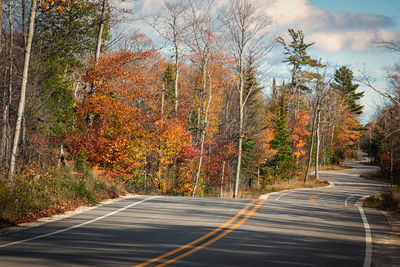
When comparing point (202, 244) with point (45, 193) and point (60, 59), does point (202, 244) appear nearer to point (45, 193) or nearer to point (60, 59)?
point (45, 193)

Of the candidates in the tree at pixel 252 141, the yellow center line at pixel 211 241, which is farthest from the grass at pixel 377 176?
the yellow center line at pixel 211 241

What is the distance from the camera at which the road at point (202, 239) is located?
646cm

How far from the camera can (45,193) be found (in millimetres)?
11266

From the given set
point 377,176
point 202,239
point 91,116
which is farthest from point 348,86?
point 202,239

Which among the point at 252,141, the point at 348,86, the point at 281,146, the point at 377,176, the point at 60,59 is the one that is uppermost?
the point at 348,86

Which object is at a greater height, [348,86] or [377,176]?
[348,86]

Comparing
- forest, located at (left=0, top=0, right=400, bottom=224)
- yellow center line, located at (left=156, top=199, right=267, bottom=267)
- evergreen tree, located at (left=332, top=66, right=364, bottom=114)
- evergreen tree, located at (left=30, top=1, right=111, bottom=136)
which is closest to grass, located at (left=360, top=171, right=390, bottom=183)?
forest, located at (left=0, top=0, right=400, bottom=224)

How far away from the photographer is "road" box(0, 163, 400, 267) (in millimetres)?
6461

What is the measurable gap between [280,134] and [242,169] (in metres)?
9.00

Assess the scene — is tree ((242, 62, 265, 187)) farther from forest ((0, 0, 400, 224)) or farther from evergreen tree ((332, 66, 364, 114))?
evergreen tree ((332, 66, 364, 114))

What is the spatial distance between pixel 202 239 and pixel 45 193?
587 centimetres

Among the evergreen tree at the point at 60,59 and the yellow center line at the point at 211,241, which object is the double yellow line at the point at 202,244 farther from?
the evergreen tree at the point at 60,59

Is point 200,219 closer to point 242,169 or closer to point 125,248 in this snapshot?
point 125,248

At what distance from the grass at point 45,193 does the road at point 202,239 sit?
0.90 m
